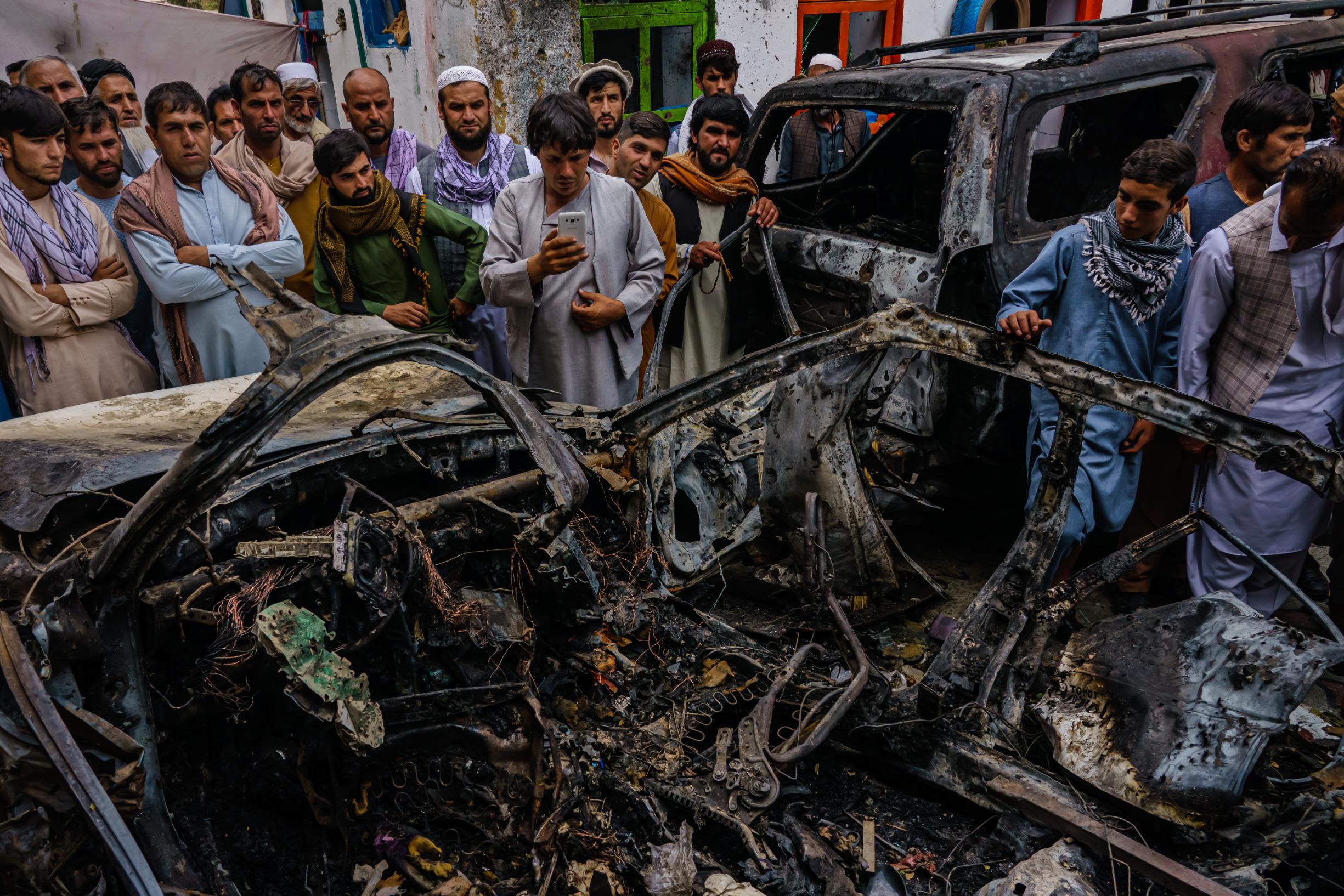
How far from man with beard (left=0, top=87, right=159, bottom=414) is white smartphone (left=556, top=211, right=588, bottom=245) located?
74.0 inches

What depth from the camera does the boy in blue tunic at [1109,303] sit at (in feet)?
11.1

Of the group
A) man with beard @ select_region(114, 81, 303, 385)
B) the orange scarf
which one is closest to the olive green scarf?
A: man with beard @ select_region(114, 81, 303, 385)

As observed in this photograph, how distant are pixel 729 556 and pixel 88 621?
2.15 m

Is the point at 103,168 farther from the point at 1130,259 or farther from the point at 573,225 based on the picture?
the point at 1130,259

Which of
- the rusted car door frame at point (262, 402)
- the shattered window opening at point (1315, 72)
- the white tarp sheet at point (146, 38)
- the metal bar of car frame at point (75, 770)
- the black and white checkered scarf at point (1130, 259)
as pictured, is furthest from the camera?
the white tarp sheet at point (146, 38)

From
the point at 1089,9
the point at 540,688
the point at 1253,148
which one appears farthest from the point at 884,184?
the point at 1089,9

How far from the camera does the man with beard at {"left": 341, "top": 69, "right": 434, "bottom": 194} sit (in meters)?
5.02

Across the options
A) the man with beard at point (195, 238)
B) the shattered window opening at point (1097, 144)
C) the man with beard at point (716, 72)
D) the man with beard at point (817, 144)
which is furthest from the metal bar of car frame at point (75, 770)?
the man with beard at point (817, 144)

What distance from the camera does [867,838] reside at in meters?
2.42

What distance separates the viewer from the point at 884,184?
17.6 feet

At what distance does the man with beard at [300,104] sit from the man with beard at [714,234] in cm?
235

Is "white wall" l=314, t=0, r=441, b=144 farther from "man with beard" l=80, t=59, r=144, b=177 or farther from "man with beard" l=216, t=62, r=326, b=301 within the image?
"man with beard" l=216, t=62, r=326, b=301

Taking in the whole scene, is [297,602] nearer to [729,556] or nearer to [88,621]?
[88,621]

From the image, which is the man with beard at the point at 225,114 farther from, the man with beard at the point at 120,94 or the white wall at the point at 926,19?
the white wall at the point at 926,19
